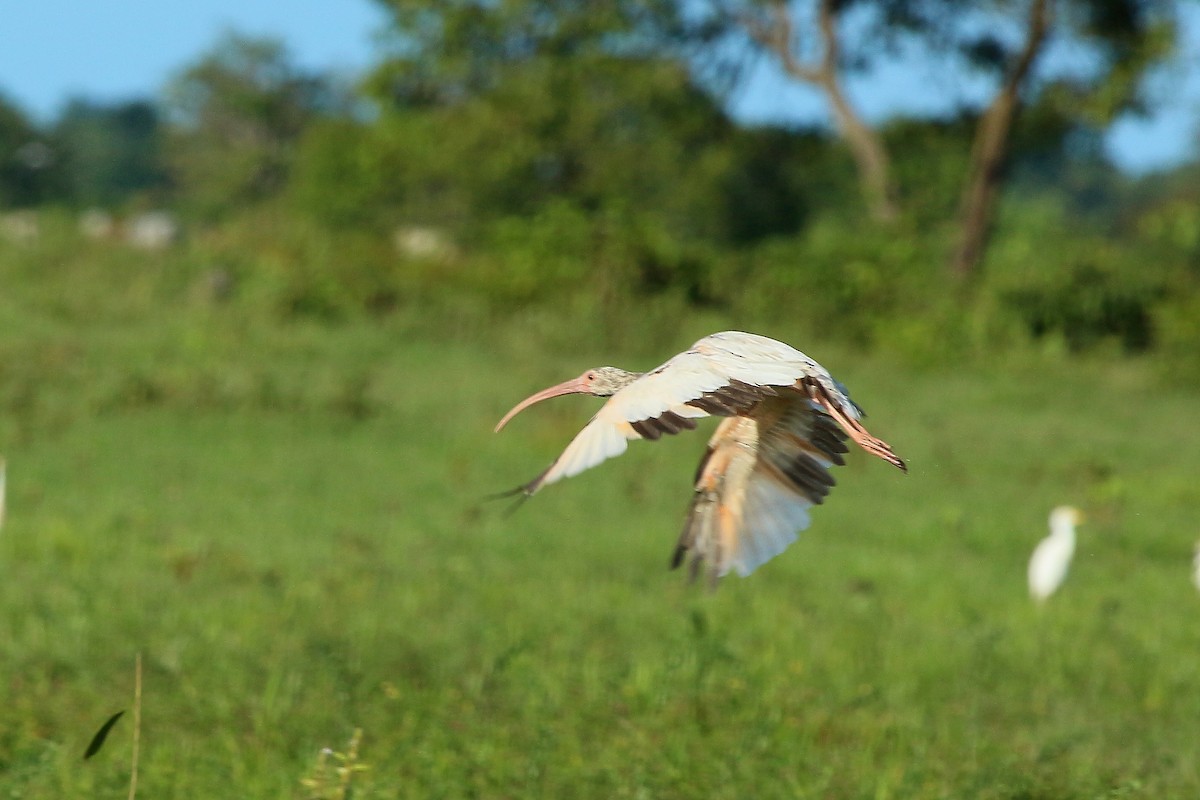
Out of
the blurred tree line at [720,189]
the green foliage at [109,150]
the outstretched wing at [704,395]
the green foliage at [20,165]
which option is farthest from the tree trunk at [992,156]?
the green foliage at [109,150]

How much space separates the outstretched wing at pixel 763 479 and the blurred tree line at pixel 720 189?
1431cm

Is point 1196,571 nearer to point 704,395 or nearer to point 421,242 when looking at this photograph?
point 704,395

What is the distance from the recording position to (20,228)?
22078mm

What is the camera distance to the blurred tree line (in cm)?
1922

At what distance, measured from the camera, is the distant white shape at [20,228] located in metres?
20.8

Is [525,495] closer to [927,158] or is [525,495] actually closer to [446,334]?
[446,334]

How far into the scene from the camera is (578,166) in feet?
85.2

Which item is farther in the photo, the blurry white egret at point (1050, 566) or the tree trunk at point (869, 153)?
the tree trunk at point (869, 153)

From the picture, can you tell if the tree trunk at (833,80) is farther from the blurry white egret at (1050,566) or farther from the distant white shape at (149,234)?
the blurry white egret at (1050,566)

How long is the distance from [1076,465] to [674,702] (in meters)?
6.82

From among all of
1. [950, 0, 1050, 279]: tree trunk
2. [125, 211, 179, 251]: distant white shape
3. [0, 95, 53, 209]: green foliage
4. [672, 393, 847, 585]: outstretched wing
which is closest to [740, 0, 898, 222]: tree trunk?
[950, 0, 1050, 279]: tree trunk

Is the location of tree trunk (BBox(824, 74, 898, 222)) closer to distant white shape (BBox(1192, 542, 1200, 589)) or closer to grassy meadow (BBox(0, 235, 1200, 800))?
grassy meadow (BBox(0, 235, 1200, 800))

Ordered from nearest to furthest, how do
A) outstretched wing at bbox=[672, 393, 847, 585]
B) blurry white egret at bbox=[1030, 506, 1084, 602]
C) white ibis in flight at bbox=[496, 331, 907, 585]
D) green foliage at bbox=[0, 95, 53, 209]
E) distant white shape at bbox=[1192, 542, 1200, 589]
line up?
1. white ibis in flight at bbox=[496, 331, 907, 585]
2. outstretched wing at bbox=[672, 393, 847, 585]
3. blurry white egret at bbox=[1030, 506, 1084, 602]
4. distant white shape at bbox=[1192, 542, 1200, 589]
5. green foliage at bbox=[0, 95, 53, 209]

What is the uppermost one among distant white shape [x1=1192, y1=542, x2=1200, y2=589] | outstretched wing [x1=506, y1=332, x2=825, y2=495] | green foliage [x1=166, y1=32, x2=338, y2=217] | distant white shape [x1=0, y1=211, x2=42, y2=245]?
green foliage [x1=166, y1=32, x2=338, y2=217]
